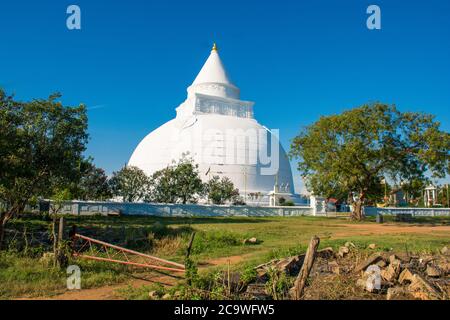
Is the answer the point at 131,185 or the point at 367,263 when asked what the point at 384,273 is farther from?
the point at 131,185

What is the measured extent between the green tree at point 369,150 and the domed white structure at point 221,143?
1516cm

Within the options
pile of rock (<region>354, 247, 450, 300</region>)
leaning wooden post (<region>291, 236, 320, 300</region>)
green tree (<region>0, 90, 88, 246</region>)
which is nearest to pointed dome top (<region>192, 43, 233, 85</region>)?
green tree (<region>0, 90, 88, 246</region>)

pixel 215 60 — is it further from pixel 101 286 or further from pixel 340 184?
pixel 101 286

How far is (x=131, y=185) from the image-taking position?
4003cm

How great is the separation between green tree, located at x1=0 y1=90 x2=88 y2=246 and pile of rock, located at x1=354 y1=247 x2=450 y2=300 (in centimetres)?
1503

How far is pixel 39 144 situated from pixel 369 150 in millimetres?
23129

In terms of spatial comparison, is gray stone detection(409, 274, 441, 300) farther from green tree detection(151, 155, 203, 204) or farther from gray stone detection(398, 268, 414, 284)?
green tree detection(151, 155, 203, 204)

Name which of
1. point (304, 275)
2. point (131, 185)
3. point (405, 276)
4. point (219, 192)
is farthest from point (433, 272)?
point (131, 185)

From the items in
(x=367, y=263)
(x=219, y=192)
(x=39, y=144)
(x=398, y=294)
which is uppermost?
(x=39, y=144)

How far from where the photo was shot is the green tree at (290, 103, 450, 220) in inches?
1171

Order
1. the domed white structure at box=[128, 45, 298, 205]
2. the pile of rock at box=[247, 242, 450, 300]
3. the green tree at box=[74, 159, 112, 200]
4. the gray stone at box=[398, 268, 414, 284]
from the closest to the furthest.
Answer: the pile of rock at box=[247, 242, 450, 300] < the gray stone at box=[398, 268, 414, 284] < the green tree at box=[74, 159, 112, 200] < the domed white structure at box=[128, 45, 298, 205]

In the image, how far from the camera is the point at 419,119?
3064cm
